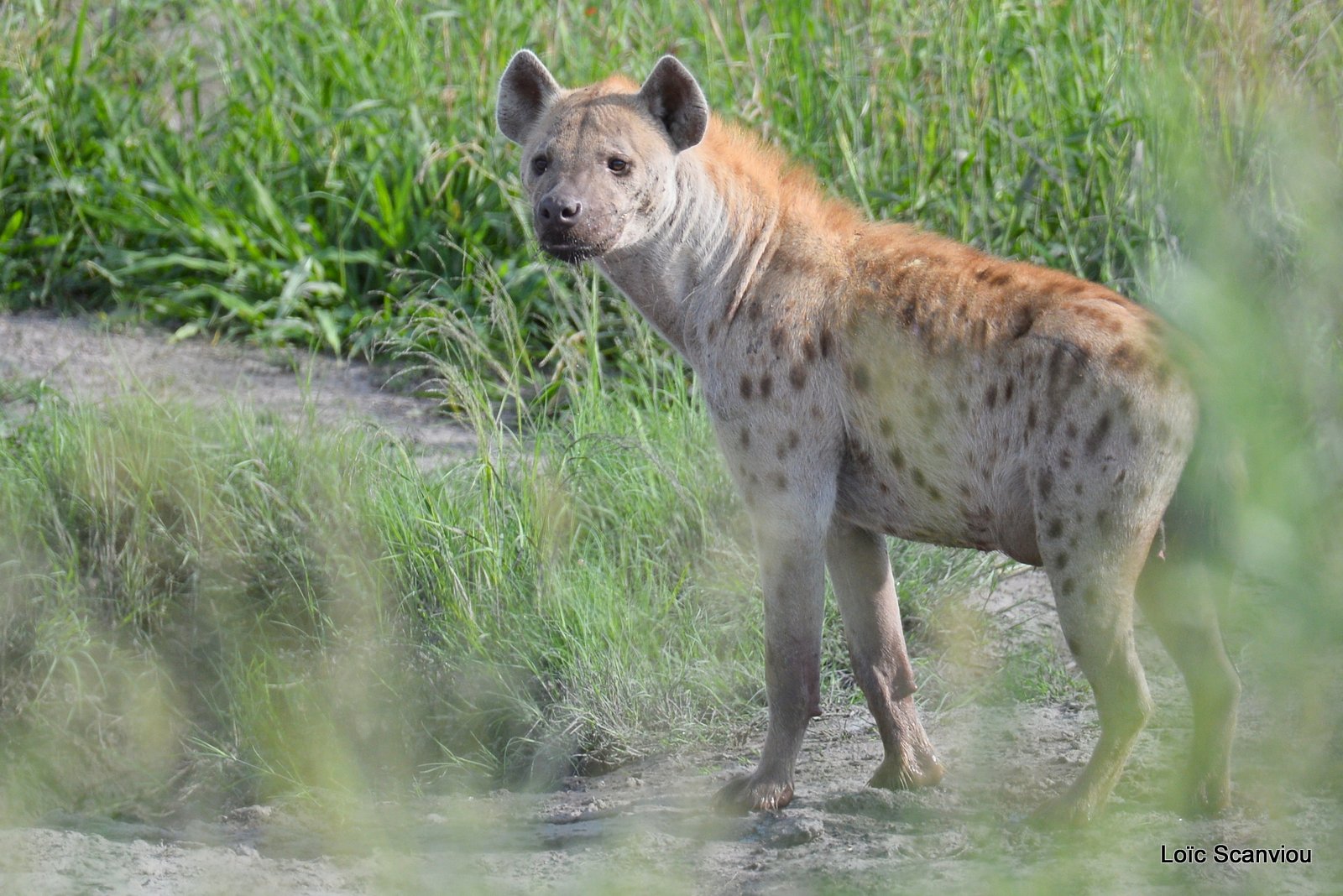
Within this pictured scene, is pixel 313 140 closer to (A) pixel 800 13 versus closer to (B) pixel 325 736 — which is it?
(A) pixel 800 13

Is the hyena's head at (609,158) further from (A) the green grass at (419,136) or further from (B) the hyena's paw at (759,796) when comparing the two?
(A) the green grass at (419,136)

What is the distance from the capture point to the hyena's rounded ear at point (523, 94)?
3.50 m

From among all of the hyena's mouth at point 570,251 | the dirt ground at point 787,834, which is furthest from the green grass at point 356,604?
the hyena's mouth at point 570,251

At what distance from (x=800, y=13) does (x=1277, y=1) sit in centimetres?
326

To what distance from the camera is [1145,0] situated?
16.1ft

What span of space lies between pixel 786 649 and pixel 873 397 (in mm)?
541

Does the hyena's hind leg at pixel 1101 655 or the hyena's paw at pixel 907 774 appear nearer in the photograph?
the hyena's hind leg at pixel 1101 655

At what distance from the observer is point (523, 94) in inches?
140

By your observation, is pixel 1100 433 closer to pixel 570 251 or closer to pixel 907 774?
pixel 907 774

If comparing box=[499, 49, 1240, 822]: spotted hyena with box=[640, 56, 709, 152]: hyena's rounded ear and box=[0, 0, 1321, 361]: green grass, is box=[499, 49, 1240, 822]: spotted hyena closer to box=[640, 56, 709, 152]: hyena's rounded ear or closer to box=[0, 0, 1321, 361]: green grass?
box=[640, 56, 709, 152]: hyena's rounded ear

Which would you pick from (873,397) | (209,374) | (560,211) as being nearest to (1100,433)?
(873,397)

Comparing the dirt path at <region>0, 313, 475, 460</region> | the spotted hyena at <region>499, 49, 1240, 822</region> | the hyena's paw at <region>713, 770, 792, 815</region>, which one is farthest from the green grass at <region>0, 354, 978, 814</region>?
the spotted hyena at <region>499, 49, 1240, 822</region>

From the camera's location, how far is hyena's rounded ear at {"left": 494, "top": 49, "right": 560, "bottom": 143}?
3.50m

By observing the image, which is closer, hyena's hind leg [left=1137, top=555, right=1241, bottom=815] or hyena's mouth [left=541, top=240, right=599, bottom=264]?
hyena's hind leg [left=1137, top=555, right=1241, bottom=815]
